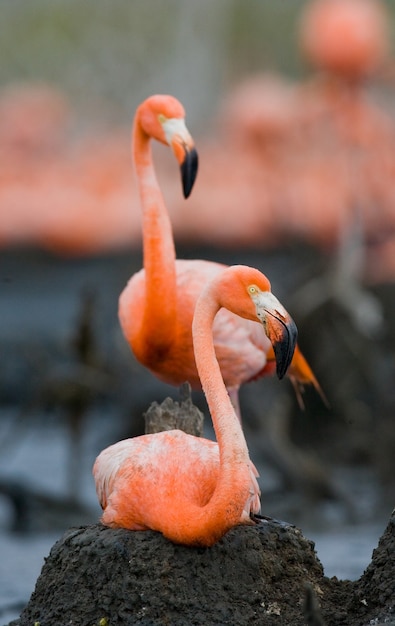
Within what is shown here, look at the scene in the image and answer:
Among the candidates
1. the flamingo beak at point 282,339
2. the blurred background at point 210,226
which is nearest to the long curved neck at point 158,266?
the flamingo beak at point 282,339

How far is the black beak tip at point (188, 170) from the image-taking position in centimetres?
518

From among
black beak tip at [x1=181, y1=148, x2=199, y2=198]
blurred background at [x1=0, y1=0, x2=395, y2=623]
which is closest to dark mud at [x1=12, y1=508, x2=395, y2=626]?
black beak tip at [x1=181, y1=148, x2=199, y2=198]

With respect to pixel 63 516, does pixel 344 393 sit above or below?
above

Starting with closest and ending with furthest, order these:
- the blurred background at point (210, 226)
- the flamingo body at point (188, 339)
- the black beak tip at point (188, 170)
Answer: the black beak tip at point (188, 170)
the flamingo body at point (188, 339)
the blurred background at point (210, 226)

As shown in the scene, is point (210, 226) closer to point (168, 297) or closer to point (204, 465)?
point (168, 297)

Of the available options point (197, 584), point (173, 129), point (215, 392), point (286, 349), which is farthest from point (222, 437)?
point (173, 129)

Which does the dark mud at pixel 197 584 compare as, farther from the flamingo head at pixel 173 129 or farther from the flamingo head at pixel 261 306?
the flamingo head at pixel 173 129

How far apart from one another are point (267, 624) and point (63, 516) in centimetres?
495

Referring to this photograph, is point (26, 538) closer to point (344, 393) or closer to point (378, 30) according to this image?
point (344, 393)

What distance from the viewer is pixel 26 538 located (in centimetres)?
880

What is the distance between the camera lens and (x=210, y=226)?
18.7 metres

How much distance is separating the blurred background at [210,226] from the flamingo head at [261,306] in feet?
8.22

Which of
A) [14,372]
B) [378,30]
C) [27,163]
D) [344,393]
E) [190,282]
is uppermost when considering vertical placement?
[27,163]

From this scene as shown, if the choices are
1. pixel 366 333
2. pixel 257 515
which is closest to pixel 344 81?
pixel 366 333
